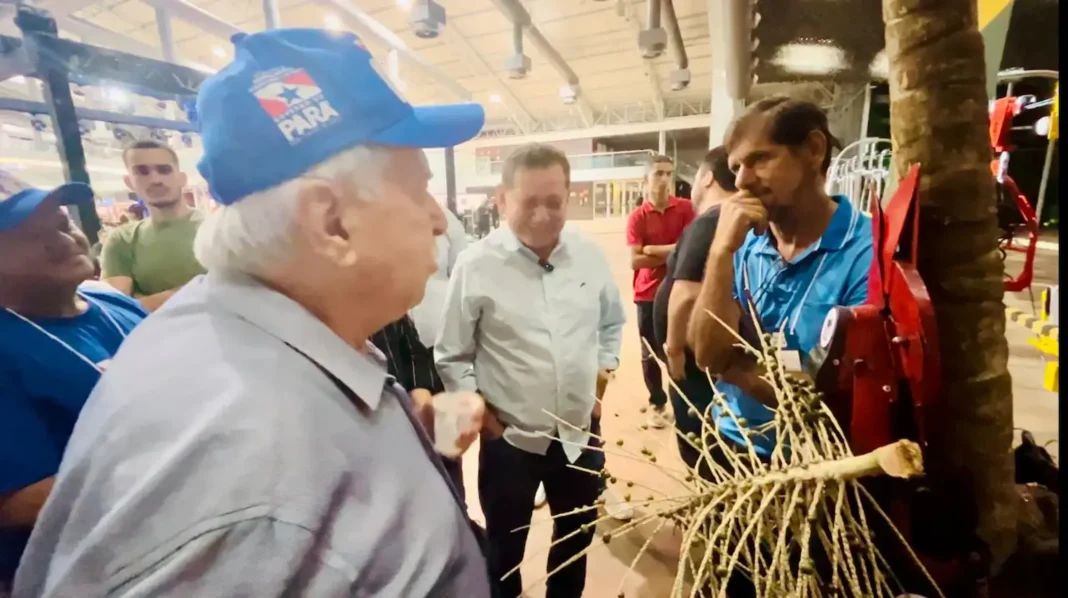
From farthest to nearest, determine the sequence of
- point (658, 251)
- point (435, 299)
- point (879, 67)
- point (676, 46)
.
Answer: point (676, 46) < point (879, 67) < point (658, 251) < point (435, 299)

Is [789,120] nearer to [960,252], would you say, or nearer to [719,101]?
[960,252]

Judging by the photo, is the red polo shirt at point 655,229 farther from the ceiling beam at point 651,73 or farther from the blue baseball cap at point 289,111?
the ceiling beam at point 651,73

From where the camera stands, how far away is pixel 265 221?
2.02 ft

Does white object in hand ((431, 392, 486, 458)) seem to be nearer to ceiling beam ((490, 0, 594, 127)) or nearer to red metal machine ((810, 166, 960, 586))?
red metal machine ((810, 166, 960, 586))

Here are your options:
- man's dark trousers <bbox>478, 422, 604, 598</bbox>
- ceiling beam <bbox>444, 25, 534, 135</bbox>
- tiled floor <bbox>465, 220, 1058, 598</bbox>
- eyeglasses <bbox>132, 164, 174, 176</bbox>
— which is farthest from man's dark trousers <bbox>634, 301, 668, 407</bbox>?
ceiling beam <bbox>444, 25, 534, 135</bbox>

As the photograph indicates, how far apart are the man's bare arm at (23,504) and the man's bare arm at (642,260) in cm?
276

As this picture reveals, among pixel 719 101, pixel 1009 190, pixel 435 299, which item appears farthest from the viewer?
pixel 719 101

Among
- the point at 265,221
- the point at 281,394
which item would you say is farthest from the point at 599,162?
the point at 281,394

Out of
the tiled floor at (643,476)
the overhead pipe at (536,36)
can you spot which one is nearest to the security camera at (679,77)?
the overhead pipe at (536,36)

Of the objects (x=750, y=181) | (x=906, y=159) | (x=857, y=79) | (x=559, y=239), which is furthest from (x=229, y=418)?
(x=857, y=79)

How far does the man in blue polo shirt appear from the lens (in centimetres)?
110

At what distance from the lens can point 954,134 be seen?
0.70 m

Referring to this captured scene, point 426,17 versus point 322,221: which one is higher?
point 426,17

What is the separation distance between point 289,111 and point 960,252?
826mm
